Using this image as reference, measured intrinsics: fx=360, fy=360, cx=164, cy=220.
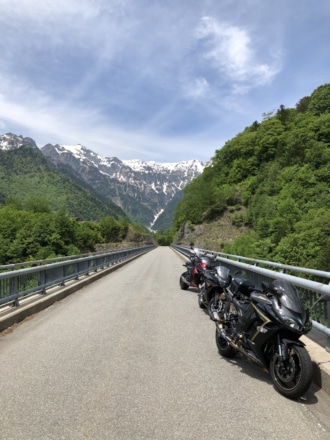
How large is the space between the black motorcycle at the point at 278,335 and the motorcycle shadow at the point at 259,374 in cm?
17

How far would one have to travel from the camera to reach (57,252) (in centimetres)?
7462

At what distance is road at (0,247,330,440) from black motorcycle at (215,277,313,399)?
0.23m

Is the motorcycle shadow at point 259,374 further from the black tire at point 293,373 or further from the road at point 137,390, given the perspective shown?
the black tire at point 293,373

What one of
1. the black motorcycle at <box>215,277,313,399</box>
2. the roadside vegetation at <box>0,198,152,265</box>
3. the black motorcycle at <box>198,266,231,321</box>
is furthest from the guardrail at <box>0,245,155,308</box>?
the roadside vegetation at <box>0,198,152,265</box>

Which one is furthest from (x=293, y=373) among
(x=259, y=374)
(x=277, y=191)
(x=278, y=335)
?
(x=277, y=191)

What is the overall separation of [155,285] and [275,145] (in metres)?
80.1

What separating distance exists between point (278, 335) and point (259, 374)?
2.84 ft

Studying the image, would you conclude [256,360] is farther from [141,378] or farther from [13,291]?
[13,291]

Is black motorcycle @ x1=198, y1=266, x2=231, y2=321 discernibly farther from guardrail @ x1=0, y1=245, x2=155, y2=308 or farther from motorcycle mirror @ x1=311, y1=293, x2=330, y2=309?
guardrail @ x1=0, y1=245, x2=155, y2=308

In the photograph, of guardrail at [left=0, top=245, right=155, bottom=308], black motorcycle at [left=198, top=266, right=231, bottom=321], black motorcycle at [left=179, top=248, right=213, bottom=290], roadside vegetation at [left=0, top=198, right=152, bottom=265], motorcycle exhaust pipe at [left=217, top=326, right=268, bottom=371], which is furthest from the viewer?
roadside vegetation at [left=0, top=198, right=152, bottom=265]

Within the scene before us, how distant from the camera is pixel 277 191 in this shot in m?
64.5

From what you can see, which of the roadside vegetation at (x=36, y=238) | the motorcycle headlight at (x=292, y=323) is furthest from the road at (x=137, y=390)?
the roadside vegetation at (x=36, y=238)

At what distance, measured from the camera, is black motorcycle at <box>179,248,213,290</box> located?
10096mm

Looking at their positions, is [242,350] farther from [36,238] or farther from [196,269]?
[36,238]
